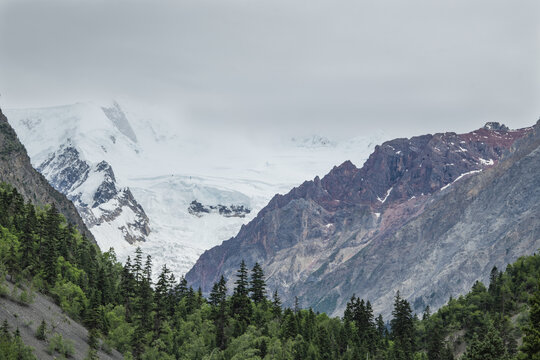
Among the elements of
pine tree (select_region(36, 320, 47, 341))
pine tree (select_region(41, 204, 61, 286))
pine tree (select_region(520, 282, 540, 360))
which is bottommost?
pine tree (select_region(520, 282, 540, 360))

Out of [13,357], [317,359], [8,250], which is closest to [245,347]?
[317,359]

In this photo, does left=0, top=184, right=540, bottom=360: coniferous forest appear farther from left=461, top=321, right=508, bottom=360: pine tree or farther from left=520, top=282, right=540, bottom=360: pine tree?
left=520, top=282, right=540, bottom=360: pine tree

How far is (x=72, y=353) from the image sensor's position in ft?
347

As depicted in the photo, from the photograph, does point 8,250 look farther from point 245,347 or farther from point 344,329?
point 344,329

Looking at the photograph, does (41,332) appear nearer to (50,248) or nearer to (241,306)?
(50,248)

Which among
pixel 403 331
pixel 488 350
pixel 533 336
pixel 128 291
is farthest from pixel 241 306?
pixel 533 336

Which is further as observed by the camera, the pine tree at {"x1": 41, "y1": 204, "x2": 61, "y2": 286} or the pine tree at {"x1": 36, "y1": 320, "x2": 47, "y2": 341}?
the pine tree at {"x1": 41, "y1": 204, "x2": 61, "y2": 286}

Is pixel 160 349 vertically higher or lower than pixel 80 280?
lower

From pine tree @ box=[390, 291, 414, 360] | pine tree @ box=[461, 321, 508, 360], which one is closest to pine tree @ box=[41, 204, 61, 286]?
pine tree @ box=[390, 291, 414, 360]

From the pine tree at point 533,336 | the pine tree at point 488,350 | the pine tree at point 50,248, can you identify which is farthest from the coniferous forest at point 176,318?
the pine tree at point 533,336

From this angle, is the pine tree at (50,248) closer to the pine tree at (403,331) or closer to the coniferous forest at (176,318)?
the coniferous forest at (176,318)

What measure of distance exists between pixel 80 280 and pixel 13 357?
197ft

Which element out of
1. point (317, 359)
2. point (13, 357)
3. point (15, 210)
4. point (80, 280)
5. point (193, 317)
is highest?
point (15, 210)

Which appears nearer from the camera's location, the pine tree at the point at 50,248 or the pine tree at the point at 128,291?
the pine tree at the point at 50,248
